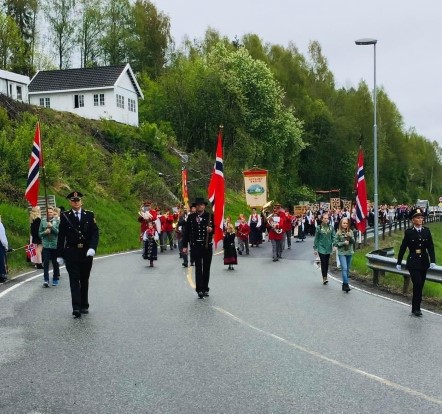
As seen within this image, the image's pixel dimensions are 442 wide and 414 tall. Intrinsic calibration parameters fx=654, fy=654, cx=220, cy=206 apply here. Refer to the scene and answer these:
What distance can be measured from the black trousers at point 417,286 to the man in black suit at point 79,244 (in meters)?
5.77

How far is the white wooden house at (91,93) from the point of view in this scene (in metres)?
55.8

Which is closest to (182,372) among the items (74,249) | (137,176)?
(74,249)

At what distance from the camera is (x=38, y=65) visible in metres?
78.3

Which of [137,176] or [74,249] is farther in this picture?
[137,176]

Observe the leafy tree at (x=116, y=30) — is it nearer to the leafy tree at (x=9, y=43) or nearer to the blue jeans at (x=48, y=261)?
the leafy tree at (x=9, y=43)

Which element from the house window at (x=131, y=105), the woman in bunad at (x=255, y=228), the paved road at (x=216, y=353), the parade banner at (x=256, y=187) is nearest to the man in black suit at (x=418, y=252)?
the paved road at (x=216, y=353)

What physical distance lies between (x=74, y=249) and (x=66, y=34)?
74.1 meters

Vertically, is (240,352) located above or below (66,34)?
below

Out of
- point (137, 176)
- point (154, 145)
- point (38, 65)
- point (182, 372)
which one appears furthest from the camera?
point (38, 65)

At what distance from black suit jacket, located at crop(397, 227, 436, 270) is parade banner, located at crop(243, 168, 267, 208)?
2831 centimetres

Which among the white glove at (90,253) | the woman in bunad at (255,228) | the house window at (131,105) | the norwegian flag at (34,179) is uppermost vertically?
the house window at (131,105)

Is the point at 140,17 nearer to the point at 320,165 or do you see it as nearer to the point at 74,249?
the point at 320,165

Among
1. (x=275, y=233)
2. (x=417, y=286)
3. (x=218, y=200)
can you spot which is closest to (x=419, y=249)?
(x=417, y=286)

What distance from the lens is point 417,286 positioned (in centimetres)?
1191
